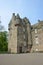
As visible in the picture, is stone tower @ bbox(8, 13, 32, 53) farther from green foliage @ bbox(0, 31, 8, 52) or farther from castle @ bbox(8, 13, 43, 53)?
green foliage @ bbox(0, 31, 8, 52)

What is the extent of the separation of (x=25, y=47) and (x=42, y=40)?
6.31 meters

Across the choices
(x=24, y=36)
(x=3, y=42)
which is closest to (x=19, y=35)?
(x=24, y=36)

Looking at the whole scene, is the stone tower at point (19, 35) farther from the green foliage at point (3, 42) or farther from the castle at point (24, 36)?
the green foliage at point (3, 42)

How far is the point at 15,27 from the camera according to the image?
185 ft

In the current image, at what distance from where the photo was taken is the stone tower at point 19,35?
54.3 meters

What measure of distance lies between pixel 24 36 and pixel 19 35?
2.31 metres

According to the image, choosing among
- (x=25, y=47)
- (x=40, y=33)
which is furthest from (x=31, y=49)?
(x=40, y=33)

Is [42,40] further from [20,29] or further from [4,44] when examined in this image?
[4,44]

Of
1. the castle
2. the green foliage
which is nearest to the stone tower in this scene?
the castle

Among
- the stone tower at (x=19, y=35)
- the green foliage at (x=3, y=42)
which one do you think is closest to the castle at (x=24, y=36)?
the stone tower at (x=19, y=35)

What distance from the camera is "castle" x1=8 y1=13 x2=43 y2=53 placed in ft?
177

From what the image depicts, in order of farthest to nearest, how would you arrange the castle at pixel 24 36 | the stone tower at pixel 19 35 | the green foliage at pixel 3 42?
the green foliage at pixel 3 42
the stone tower at pixel 19 35
the castle at pixel 24 36

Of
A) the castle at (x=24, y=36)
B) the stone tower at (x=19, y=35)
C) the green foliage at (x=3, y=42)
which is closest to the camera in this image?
the castle at (x=24, y=36)

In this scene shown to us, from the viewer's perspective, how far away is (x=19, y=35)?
181 feet
